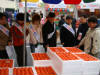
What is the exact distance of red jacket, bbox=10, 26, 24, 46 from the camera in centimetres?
340

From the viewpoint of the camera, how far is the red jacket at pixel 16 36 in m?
3.40

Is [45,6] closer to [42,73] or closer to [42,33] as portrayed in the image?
[42,33]

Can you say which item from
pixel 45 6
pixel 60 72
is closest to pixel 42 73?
pixel 60 72

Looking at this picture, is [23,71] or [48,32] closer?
[23,71]

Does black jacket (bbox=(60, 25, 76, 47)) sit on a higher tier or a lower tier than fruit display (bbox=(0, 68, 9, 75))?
higher

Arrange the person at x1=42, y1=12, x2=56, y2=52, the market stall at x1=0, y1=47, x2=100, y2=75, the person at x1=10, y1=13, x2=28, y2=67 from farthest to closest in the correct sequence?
the person at x1=42, y1=12, x2=56, y2=52, the person at x1=10, y1=13, x2=28, y2=67, the market stall at x1=0, y1=47, x2=100, y2=75

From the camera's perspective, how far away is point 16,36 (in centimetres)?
342

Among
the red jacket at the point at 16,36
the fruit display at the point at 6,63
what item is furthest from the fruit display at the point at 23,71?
the red jacket at the point at 16,36

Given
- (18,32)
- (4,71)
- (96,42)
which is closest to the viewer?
(4,71)

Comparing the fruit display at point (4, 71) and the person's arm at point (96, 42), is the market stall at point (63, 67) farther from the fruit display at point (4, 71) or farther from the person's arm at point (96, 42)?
the person's arm at point (96, 42)

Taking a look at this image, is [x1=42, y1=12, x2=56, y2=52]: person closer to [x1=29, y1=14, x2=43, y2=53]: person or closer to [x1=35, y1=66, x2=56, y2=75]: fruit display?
[x1=29, y1=14, x2=43, y2=53]: person

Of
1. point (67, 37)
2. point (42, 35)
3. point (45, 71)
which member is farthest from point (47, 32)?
point (45, 71)

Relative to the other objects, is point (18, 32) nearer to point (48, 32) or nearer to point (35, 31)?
point (35, 31)

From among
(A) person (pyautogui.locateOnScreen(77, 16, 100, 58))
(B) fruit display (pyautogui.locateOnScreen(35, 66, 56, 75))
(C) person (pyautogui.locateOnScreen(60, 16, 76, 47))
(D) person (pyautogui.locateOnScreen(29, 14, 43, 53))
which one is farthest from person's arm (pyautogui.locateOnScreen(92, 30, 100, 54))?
(D) person (pyautogui.locateOnScreen(29, 14, 43, 53))
